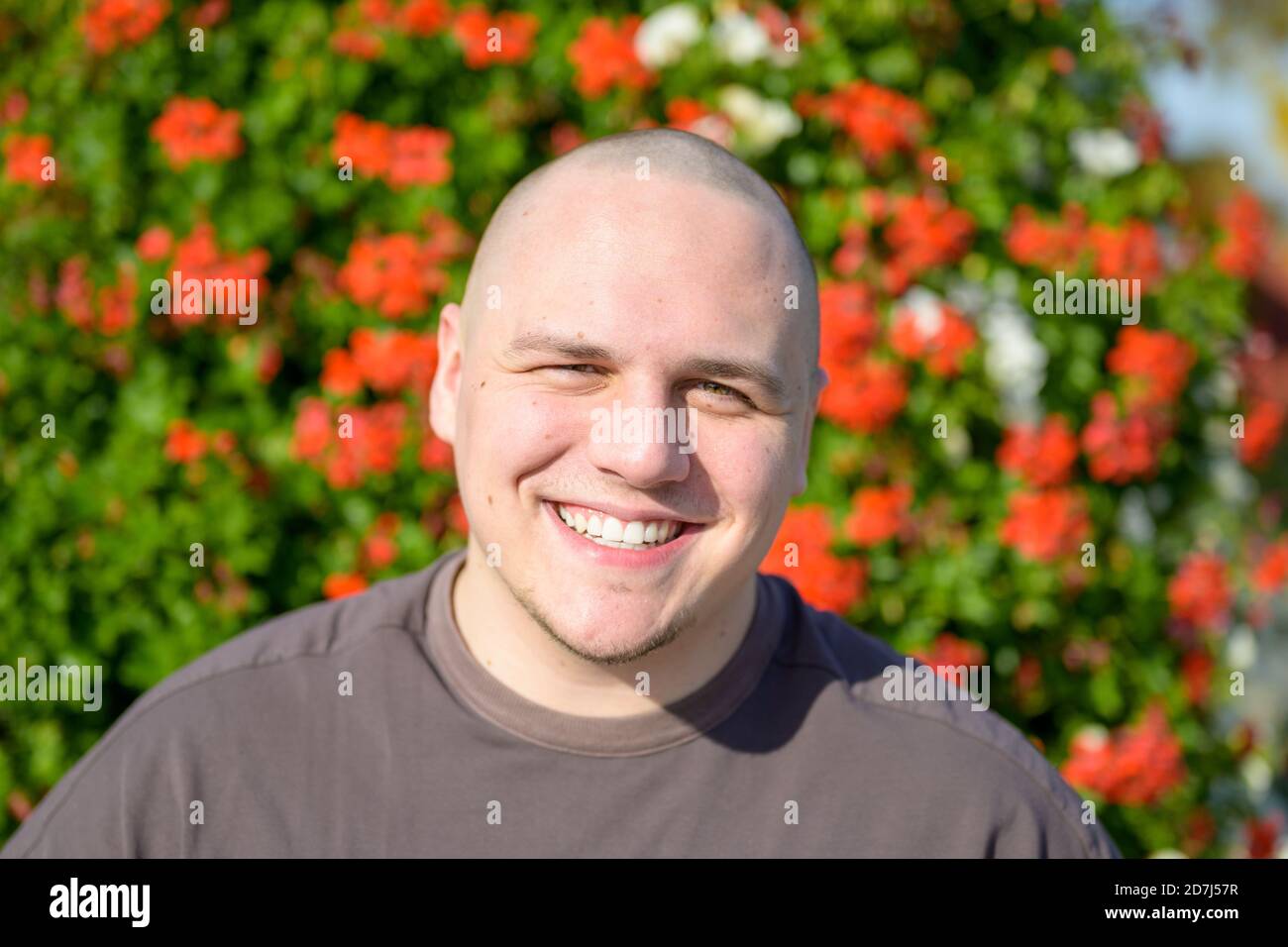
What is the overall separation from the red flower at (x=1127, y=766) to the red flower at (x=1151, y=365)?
35.8 inches

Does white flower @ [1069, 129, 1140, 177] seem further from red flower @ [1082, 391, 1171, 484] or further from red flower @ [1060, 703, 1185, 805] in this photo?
red flower @ [1060, 703, 1185, 805]

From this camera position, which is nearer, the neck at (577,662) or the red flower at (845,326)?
the neck at (577,662)

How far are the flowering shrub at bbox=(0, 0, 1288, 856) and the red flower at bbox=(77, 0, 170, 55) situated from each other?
0.04ft

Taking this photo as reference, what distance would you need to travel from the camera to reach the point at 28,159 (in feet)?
11.6

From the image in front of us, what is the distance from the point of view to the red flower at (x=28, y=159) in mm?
3529

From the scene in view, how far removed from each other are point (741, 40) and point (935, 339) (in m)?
1.03

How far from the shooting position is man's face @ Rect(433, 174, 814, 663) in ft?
5.73

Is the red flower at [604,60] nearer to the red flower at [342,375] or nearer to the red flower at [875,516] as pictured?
the red flower at [342,375]

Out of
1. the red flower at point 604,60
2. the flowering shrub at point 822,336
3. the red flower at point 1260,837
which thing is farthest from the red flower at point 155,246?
the red flower at point 1260,837

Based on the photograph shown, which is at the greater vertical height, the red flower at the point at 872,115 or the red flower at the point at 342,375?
the red flower at the point at 872,115

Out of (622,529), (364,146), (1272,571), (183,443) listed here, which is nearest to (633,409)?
(622,529)

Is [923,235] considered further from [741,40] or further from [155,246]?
[155,246]

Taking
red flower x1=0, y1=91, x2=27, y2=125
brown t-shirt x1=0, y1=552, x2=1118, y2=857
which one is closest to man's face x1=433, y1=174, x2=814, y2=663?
brown t-shirt x1=0, y1=552, x2=1118, y2=857

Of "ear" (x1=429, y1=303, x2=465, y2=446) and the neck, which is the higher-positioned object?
"ear" (x1=429, y1=303, x2=465, y2=446)
